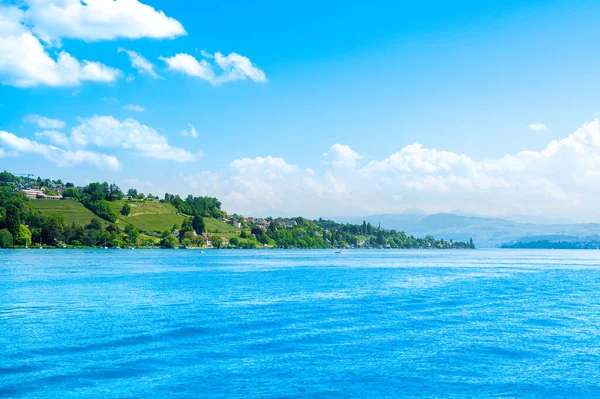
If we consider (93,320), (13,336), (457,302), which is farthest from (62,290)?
(457,302)

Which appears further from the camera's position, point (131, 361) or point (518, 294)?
point (518, 294)

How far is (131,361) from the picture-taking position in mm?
33250

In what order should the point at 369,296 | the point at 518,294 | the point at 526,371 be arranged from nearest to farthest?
the point at 526,371 < the point at 369,296 < the point at 518,294

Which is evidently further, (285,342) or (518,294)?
(518,294)

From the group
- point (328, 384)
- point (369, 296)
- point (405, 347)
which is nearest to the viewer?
point (328, 384)

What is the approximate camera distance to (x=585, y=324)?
48375 millimetres

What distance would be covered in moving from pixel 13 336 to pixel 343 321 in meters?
26.9

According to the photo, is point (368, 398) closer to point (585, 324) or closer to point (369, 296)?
point (585, 324)

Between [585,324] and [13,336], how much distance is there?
48465 millimetres

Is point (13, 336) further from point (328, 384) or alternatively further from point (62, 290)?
point (62, 290)

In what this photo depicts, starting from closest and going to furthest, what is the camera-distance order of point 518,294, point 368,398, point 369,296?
1. point 368,398
2. point 369,296
3. point 518,294

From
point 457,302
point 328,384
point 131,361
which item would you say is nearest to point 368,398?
point 328,384

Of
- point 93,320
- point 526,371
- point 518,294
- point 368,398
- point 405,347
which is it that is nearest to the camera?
point 368,398

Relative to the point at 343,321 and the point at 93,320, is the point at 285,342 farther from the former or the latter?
the point at 93,320
